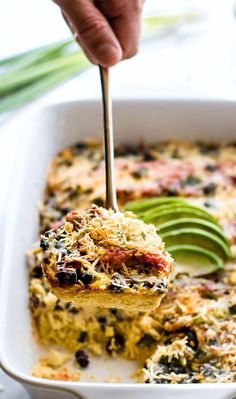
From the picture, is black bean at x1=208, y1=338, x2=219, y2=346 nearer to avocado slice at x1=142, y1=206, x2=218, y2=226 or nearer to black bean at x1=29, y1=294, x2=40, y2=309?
avocado slice at x1=142, y1=206, x2=218, y2=226

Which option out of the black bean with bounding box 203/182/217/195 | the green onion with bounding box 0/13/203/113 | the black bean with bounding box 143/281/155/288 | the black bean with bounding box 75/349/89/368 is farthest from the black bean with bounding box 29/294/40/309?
the green onion with bounding box 0/13/203/113

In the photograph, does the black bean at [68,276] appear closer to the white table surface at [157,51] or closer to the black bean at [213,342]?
the black bean at [213,342]

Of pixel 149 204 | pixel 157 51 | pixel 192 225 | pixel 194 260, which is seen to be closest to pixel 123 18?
pixel 149 204

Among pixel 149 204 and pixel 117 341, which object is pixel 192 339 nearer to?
pixel 117 341

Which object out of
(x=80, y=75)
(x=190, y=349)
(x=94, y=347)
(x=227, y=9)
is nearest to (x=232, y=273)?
(x=190, y=349)

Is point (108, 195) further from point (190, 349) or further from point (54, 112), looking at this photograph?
point (54, 112)

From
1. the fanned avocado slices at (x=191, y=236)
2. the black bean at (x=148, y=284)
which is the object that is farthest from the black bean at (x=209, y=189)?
the black bean at (x=148, y=284)
